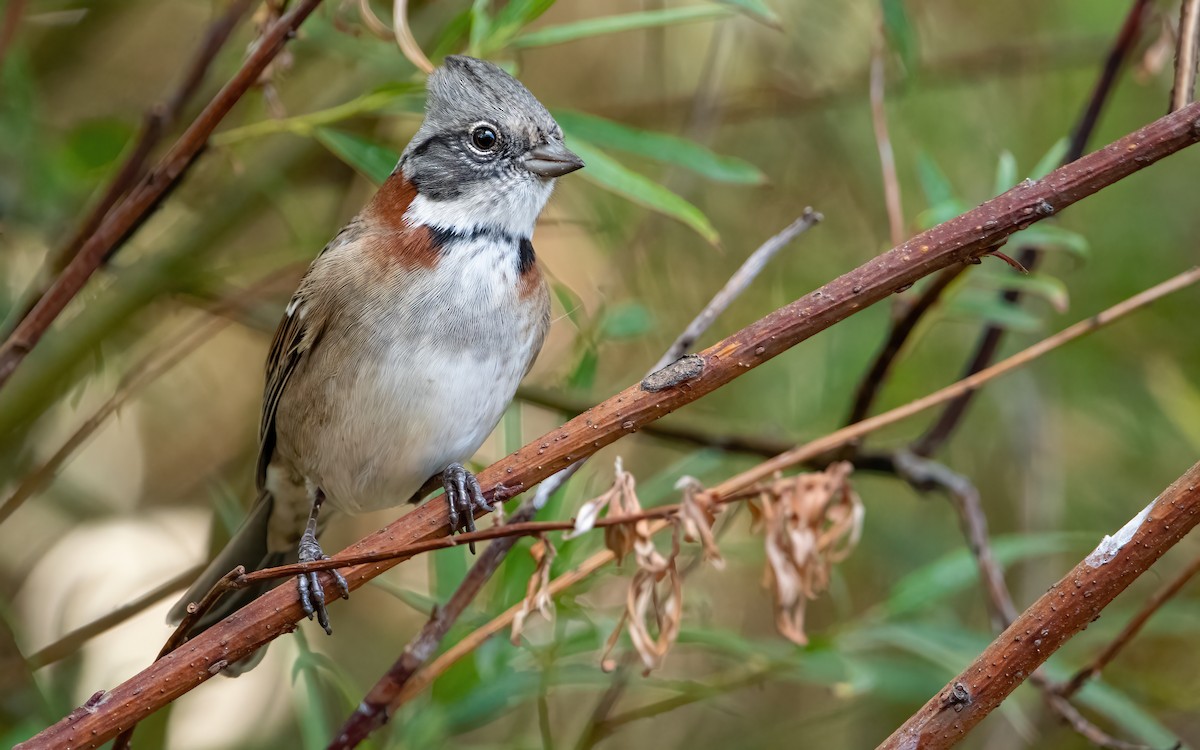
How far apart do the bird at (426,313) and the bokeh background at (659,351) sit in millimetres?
185

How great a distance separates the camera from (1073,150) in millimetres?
3535

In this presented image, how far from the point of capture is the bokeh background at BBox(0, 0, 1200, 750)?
137 inches

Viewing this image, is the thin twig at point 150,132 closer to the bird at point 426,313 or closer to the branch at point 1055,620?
the bird at point 426,313

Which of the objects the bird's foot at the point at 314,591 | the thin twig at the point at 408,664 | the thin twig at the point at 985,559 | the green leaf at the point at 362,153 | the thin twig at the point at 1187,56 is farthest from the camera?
the green leaf at the point at 362,153

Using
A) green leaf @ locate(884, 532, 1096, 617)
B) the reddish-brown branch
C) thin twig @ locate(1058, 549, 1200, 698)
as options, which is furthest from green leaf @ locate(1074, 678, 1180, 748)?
the reddish-brown branch

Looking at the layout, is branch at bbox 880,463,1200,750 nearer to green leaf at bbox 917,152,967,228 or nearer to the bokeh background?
the bokeh background

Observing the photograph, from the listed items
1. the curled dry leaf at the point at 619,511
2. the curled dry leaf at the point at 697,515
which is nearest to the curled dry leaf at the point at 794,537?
the curled dry leaf at the point at 697,515

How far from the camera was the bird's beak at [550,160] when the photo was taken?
3.16 m

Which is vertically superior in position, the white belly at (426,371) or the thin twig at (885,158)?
the thin twig at (885,158)

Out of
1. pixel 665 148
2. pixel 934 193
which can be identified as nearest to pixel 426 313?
pixel 665 148

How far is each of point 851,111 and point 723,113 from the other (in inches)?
22.6

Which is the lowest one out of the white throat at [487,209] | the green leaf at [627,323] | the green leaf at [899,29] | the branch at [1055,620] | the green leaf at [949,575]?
the branch at [1055,620]

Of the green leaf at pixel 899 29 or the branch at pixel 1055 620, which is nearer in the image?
the branch at pixel 1055 620

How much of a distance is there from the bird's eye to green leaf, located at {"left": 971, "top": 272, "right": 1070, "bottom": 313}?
1.35 metres
